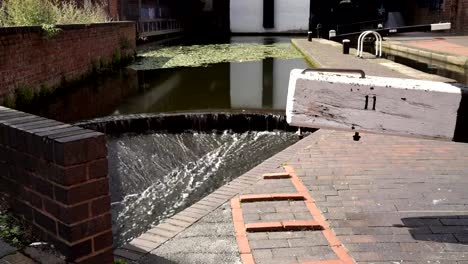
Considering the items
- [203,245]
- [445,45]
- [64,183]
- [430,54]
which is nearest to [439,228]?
[203,245]

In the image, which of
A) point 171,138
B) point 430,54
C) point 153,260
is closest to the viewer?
point 153,260

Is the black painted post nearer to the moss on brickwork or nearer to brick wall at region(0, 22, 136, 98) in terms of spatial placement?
the moss on brickwork

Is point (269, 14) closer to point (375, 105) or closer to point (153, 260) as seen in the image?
point (375, 105)

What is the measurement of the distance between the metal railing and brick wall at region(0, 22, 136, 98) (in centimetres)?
944

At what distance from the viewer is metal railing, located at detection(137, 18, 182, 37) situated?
963 inches

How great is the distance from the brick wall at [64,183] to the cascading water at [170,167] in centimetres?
174

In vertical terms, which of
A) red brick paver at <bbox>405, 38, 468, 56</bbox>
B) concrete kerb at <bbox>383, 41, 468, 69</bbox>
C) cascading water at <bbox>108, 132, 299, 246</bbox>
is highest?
red brick paver at <bbox>405, 38, 468, 56</bbox>

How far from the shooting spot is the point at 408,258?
2.91 metres

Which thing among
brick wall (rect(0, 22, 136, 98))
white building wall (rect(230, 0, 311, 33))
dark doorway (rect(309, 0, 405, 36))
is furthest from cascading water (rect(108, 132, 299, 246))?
dark doorway (rect(309, 0, 405, 36))

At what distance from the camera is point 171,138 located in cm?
774

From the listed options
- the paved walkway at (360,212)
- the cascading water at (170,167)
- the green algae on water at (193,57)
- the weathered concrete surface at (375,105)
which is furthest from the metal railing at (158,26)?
the weathered concrete surface at (375,105)

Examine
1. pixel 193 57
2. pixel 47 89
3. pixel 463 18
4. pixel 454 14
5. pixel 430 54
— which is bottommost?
pixel 47 89

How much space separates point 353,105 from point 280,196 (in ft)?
3.64

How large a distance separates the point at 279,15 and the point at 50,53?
84.9 feet
